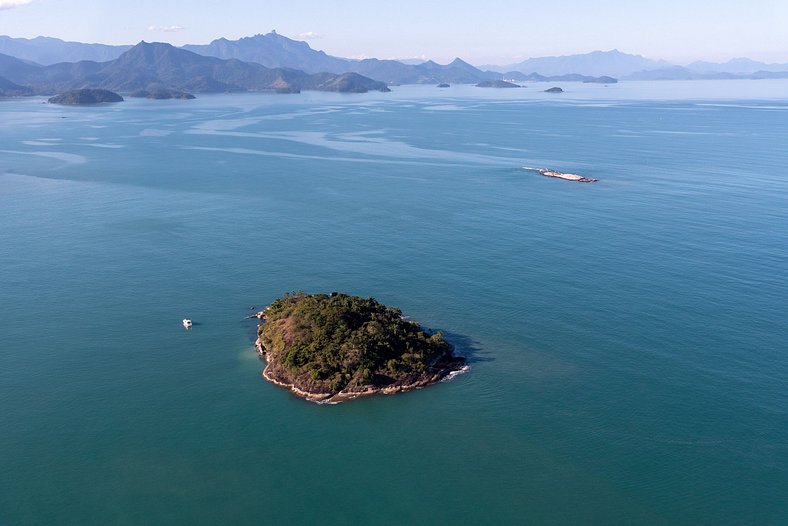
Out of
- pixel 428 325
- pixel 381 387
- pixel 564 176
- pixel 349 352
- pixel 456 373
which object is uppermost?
pixel 564 176

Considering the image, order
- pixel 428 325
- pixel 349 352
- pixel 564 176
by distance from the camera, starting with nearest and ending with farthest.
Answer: pixel 349 352 → pixel 428 325 → pixel 564 176

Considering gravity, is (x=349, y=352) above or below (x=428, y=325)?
above

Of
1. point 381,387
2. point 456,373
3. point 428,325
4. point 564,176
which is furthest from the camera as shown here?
point 564,176

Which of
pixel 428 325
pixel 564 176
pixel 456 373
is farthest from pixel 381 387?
pixel 564 176

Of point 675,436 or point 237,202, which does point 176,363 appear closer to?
point 675,436

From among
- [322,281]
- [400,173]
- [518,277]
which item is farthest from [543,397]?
[400,173]

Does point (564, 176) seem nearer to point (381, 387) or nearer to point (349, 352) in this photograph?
point (349, 352)

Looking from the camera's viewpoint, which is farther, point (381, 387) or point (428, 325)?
point (428, 325)
